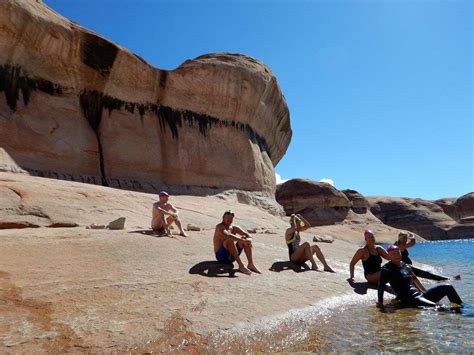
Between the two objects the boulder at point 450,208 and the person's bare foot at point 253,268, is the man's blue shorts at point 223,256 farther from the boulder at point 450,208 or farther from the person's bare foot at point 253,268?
the boulder at point 450,208

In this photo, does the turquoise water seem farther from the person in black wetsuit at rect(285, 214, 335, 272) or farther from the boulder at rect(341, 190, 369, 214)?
the boulder at rect(341, 190, 369, 214)

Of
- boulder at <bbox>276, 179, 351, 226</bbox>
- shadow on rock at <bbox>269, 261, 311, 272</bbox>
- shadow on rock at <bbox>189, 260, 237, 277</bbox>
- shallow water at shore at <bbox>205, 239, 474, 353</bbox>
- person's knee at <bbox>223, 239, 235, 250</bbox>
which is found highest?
boulder at <bbox>276, 179, 351, 226</bbox>

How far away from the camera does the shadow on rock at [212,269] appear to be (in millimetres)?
5621

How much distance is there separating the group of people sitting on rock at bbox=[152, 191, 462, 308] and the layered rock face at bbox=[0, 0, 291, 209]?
8607mm

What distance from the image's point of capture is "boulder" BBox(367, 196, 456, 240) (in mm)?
55125

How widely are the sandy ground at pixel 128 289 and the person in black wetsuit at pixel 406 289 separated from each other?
27.9 inches

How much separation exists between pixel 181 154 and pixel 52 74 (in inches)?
255

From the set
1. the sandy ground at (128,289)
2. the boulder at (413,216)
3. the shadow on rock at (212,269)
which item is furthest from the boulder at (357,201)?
the shadow on rock at (212,269)

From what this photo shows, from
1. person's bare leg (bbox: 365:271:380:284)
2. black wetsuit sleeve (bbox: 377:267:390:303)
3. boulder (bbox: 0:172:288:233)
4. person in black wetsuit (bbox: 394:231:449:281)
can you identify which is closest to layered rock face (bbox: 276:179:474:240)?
boulder (bbox: 0:172:288:233)

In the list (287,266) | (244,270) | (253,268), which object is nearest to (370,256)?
(287,266)

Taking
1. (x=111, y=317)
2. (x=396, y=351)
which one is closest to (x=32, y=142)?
(x=111, y=317)

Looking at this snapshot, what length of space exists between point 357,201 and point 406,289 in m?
42.4

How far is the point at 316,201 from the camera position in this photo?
4219 centimetres

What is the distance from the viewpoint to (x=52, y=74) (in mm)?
14914
